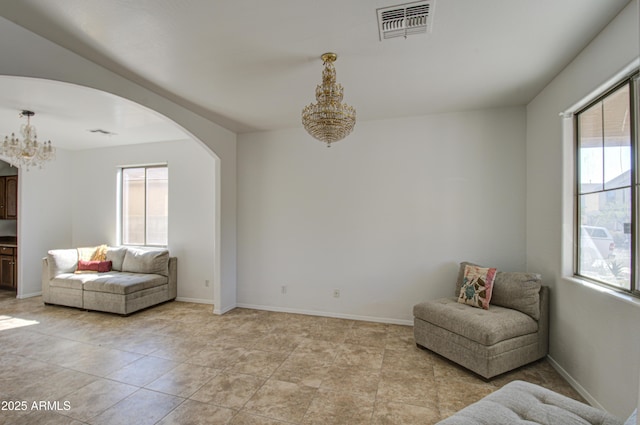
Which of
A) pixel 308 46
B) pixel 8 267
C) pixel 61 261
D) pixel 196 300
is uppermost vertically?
pixel 308 46

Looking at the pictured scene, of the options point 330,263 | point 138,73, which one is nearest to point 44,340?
point 138,73

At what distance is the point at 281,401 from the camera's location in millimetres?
2223

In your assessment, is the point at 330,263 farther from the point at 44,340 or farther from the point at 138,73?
the point at 44,340

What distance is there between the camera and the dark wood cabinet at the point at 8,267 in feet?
17.6

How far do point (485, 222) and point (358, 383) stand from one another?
2.41m

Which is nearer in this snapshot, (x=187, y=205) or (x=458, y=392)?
(x=458, y=392)

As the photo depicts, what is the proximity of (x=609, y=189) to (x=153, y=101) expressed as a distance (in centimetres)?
408

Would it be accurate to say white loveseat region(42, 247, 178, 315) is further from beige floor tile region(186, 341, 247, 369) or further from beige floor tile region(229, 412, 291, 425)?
beige floor tile region(229, 412, 291, 425)

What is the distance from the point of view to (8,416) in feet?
6.82

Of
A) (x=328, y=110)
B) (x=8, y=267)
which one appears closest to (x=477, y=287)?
(x=328, y=110)

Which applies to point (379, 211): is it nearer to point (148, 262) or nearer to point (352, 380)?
point (352, 380)

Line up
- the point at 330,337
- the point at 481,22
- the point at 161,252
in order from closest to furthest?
the point at 481,22
the point at 330,337
the point at 161,252

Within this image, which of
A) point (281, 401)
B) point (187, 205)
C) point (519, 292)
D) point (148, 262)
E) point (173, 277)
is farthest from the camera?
point (187, 205)

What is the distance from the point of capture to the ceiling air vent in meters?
1.78
